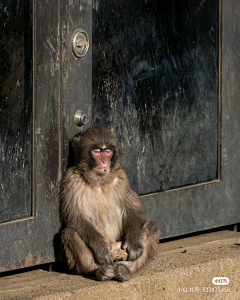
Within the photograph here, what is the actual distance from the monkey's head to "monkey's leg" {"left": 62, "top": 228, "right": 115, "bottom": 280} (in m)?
0.50

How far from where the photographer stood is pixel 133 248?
4762 mm

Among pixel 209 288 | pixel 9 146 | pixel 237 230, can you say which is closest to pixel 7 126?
pixel 9 146

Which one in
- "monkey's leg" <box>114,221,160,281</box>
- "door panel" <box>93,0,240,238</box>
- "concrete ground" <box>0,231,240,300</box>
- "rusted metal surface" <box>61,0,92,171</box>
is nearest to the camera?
"concrete ground" <box>0,231,240,300</box>

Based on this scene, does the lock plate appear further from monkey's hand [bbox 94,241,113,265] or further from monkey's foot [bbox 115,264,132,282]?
monkey's foot [bbox 115,264,132,282]

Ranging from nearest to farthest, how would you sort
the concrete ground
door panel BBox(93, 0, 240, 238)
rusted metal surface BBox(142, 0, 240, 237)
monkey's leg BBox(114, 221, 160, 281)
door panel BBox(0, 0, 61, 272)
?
1. the concrete ground
2. door panel BBox(0, 0, 61, 272)
3. monkey's leg BBox(114, 221, 160, 281)
4. door panel BBox(93, 0, 240, 238)
5. rusted metal surface BBox(142, 0, 240, 237)

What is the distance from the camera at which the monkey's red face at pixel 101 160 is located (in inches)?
187

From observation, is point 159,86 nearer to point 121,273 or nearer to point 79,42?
point 79,42

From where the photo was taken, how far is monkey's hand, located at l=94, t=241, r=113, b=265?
463 centimetres

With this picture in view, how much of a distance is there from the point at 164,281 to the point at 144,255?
0.84ft

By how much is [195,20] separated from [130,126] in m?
1.20

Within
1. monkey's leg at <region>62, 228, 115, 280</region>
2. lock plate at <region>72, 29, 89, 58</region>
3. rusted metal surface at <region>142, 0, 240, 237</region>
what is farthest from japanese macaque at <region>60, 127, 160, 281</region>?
rusted metal surface at <region>142, 0, 240, 237</region>

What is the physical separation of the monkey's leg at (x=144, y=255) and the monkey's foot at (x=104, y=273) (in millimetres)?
41

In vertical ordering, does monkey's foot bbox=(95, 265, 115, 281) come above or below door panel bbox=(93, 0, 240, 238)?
below

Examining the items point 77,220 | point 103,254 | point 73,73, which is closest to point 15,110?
point 73,73
